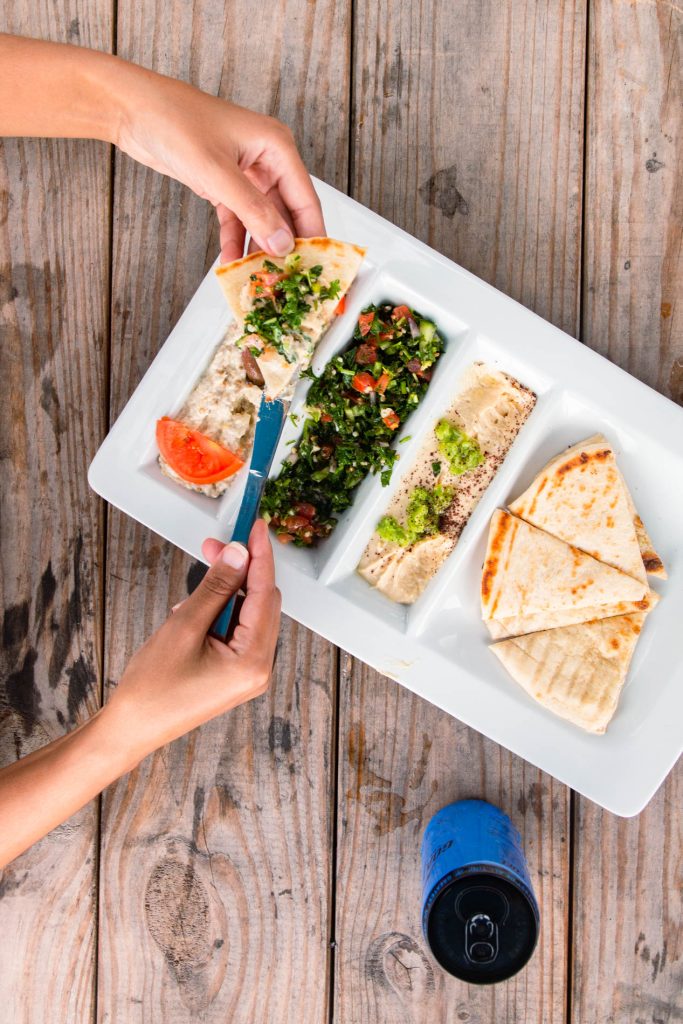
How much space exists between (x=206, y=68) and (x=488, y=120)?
1.02 metres

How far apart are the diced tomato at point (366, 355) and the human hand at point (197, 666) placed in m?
0.78

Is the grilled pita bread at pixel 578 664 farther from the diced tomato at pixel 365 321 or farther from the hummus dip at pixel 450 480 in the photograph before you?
the diced tomato at pixel 365 321

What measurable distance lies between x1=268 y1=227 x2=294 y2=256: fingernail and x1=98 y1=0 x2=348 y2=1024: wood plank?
0.66 m

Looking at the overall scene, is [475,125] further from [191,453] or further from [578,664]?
[578,664]

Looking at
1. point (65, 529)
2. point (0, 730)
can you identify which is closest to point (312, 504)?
point (65, 529)

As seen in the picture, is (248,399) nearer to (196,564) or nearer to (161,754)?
(196,564)

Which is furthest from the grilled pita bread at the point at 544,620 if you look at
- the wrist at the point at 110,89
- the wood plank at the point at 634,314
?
the wrist at the point at 110,89

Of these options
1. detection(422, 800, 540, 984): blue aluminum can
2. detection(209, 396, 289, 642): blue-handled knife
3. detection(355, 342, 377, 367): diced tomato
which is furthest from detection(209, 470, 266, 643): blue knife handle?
detection(422, 800, 540, 984): blue aluminum can

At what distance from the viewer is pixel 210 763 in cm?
248

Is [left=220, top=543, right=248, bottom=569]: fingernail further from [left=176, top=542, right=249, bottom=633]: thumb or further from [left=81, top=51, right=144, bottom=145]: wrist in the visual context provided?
[left=81, top=51, right=144, bottom=145]: wrist

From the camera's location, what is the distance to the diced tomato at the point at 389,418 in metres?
2.20

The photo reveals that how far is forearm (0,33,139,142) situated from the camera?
6.63 ft

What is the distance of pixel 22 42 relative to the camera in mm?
2074

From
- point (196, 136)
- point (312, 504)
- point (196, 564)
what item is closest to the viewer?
point (196, 136)
